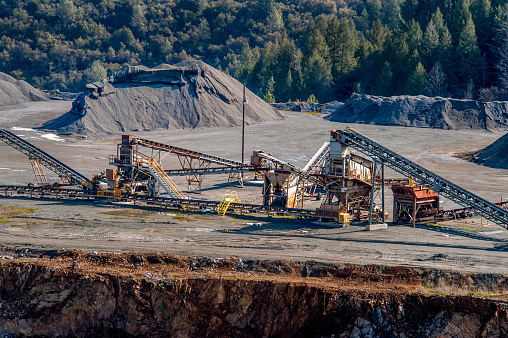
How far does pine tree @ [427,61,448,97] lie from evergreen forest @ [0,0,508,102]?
0.59 ft

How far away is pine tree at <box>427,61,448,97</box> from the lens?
103438 mm

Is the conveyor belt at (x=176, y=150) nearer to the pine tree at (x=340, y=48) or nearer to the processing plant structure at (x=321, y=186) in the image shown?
the processing plant structure at (x=321, y=186)

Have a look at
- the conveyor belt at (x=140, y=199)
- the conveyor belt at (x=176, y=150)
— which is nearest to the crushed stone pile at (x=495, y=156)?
the conveyor belt at (x=176, y=150)

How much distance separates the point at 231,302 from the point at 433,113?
69.5 metres

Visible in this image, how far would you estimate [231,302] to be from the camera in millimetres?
25484

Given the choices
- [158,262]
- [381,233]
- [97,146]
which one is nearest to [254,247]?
[158,262]

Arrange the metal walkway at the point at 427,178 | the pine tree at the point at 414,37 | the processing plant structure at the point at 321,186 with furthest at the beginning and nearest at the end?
the pine tree at the point at 414,37
the processing plant structure at the point at 321,186
the metal walkway at the point at 427,178

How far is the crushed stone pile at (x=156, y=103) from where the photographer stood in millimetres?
81688

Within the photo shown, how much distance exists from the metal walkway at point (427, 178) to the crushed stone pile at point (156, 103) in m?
50.4

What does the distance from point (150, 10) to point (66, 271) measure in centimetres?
18223

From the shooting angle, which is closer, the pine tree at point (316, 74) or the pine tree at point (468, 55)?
the pine tree at point (468, 55)

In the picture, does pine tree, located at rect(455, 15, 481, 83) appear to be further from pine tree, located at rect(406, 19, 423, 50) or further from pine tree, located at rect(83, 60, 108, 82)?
pine tree, located at rect(83, 60, 108, 82)

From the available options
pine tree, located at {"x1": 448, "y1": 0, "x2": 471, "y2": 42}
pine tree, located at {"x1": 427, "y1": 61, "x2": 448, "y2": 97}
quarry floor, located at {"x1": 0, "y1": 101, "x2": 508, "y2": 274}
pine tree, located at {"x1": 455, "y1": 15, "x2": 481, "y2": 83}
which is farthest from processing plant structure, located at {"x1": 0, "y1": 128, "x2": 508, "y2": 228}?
pine tree, located at {"x1": 448, "y1": 0, "x2": 471, "y2": 42}

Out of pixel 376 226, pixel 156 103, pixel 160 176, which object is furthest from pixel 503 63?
pixel 160 176
